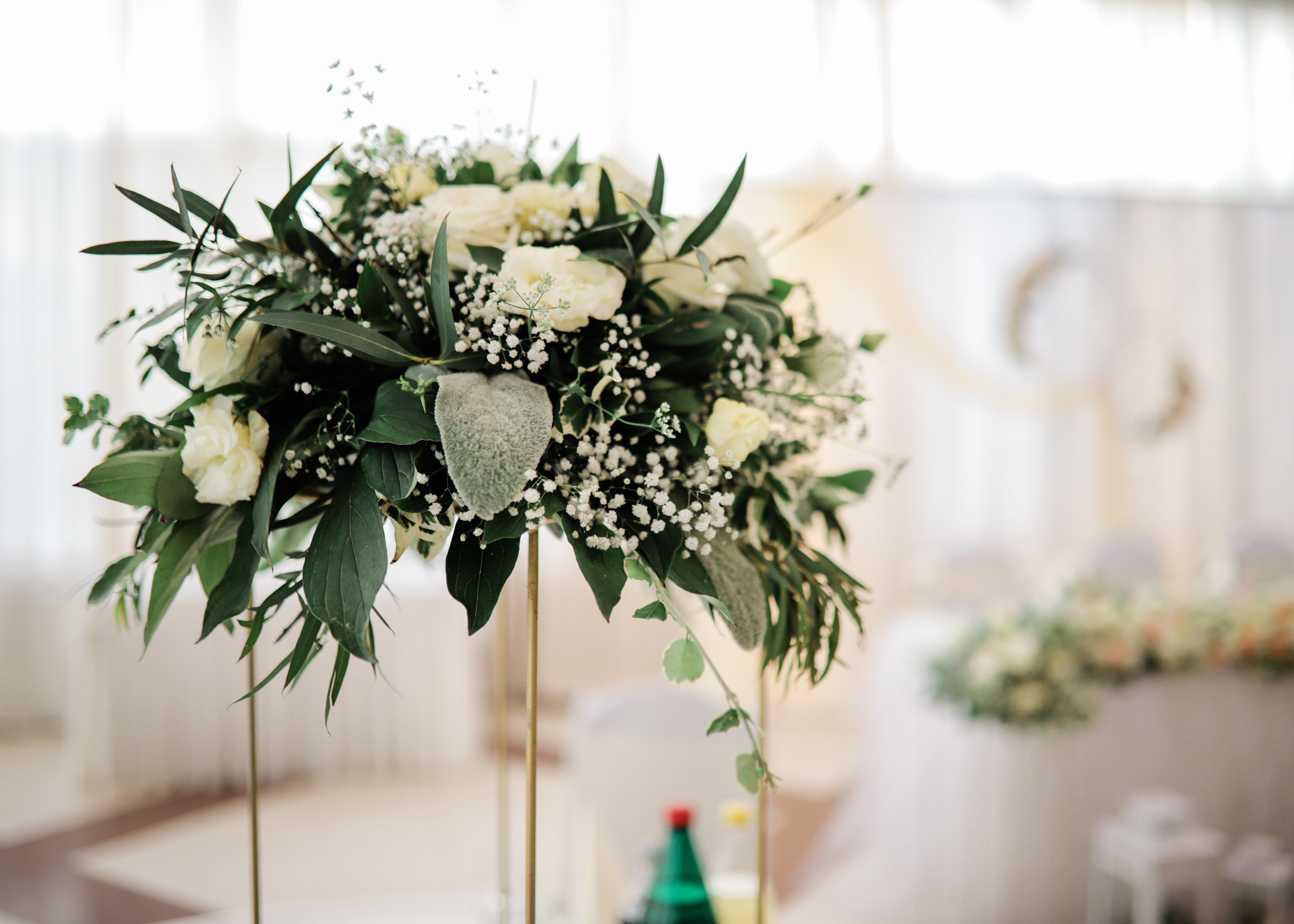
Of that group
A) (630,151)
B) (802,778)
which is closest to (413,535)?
(802,778)

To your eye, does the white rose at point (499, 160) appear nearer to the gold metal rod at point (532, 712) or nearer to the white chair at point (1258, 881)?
the gold metal rod at point (532, 712)

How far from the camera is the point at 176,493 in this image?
2.56ft

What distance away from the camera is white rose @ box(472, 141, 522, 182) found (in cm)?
93

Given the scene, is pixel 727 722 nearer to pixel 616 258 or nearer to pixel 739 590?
pixel 739 590

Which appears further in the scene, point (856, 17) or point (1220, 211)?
point (1220, 211)

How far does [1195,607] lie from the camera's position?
10.1 ft

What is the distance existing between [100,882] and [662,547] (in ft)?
10.6

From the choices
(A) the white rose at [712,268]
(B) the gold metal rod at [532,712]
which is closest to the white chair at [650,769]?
(B) the gold metal rod at [532,712]

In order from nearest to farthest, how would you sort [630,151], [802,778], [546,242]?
1. [546,242]
2. [802,778]
3. [630,151]

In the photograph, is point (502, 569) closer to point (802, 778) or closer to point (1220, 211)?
point (802, 778)

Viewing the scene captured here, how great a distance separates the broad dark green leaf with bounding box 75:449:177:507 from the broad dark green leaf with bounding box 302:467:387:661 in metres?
0.16

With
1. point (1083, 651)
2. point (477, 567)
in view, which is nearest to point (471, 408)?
point (477, 567)

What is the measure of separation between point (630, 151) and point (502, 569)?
198 inches

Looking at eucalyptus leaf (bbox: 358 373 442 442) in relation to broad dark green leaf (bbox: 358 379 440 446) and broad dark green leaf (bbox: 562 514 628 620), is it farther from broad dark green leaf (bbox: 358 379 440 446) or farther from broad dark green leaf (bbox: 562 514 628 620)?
broad dark green leaf (bbox: 562 514 628 620)
